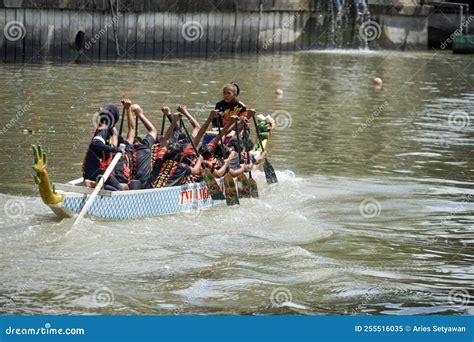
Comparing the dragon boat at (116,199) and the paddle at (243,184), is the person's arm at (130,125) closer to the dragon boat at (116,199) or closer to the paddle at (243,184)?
the dragon boat at (116,199)

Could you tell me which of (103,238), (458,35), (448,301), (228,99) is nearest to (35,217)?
(103,238)

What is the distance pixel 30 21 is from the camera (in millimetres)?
36812

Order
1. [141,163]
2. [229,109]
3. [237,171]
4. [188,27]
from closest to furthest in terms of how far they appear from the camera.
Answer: [141,163], [237,171], [229,109], [188,27]

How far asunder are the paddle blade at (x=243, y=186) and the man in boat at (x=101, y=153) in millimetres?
2942

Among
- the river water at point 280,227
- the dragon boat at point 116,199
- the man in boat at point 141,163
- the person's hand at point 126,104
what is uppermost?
the person's hand at point 126,104

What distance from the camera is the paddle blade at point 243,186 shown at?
18781 millimetres

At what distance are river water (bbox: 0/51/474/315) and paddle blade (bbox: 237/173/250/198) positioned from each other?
0.79 feet

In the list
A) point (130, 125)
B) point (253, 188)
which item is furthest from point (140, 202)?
point (253, 188)

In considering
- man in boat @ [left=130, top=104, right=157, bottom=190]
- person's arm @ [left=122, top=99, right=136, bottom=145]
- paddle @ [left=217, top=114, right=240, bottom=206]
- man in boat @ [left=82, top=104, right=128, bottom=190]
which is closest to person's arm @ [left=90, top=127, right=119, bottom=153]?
man in boat @ [left=82, top=104, right=128, bottom=190]

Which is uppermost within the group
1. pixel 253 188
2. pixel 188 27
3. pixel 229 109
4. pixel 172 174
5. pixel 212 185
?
pixel 188 27

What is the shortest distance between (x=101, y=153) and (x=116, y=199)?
73 cm

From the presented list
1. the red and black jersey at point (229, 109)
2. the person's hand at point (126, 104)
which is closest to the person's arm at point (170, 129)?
the person's hand at point (126, 104)

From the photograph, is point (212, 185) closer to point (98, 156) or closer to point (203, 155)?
point (203, 155)

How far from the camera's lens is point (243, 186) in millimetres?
18875
